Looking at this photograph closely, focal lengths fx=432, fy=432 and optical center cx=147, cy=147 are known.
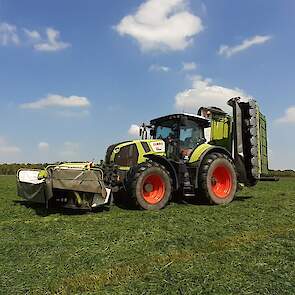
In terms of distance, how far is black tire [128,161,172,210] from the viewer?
905 cm

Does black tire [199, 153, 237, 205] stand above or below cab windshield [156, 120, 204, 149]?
below

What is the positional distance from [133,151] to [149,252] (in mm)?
4399

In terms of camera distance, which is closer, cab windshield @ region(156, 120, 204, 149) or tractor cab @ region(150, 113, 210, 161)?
tractor cab @ region(150, 113, 210, 161)

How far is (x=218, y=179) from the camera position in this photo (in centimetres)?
1097

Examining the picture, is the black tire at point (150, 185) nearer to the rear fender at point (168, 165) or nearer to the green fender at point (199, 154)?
the rear fender at point (168, 165)

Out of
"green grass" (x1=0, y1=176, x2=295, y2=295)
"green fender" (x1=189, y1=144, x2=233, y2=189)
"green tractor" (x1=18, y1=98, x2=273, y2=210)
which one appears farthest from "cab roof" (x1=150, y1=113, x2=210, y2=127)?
"green grass" (x1=0, y1=176, x2=295, y2=295)

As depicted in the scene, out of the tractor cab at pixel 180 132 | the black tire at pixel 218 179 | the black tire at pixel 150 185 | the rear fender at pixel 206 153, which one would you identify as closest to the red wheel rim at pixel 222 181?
the black tire at pixel 218 179

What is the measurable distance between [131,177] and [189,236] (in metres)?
2.74

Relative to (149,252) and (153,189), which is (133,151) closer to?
(153,189)

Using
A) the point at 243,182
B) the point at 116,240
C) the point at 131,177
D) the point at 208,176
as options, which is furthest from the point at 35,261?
the point at 243,182

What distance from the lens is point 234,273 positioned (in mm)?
4855

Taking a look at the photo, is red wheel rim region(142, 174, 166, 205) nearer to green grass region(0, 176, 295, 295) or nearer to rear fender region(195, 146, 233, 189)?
green grass region(0, 176, 295, 295)

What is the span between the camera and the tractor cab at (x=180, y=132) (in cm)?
1047

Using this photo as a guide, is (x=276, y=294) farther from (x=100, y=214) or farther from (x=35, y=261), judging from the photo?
(x=100, y=214)
